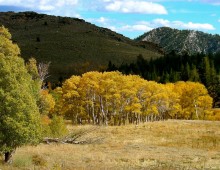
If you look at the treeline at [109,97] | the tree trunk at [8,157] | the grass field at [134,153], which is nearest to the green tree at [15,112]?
the tree trunk at [8,157]

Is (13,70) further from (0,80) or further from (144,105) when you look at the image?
(144,105)

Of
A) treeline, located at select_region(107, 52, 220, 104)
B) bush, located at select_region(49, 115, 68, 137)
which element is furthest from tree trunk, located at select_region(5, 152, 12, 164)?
treeline, located at select_region(107, 52, 220, 104)

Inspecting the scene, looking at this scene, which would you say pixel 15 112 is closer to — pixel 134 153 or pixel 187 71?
pixel 134 153

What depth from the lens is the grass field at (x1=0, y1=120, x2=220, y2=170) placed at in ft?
86.5

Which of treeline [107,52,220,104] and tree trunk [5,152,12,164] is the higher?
treeline [107,52,220,104]

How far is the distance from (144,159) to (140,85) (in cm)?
5952

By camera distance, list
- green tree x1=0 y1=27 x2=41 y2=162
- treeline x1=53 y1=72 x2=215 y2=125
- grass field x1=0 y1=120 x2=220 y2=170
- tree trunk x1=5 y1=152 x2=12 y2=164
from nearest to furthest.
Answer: green tree x1=0 y1=27 x2=41 y2=162 < tree trunk x1=5 y1=152 x2=12 y2=164 < grass field x1=0 y1=120 x2=220 y2=170 < treeline x1=53 y1=72 x2=215 y2=125

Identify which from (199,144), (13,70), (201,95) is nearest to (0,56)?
(13,70)

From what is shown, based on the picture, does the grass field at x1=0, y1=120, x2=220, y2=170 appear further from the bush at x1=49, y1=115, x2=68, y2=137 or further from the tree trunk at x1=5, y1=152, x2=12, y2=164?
the bush at x1=49, y1=115, x2=68, y2=137

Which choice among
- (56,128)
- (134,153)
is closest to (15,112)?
(134,153)

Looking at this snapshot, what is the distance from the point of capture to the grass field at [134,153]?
2636cm

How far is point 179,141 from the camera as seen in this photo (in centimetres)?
5403

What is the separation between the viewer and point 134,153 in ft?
124

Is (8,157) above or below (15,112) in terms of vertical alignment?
below
